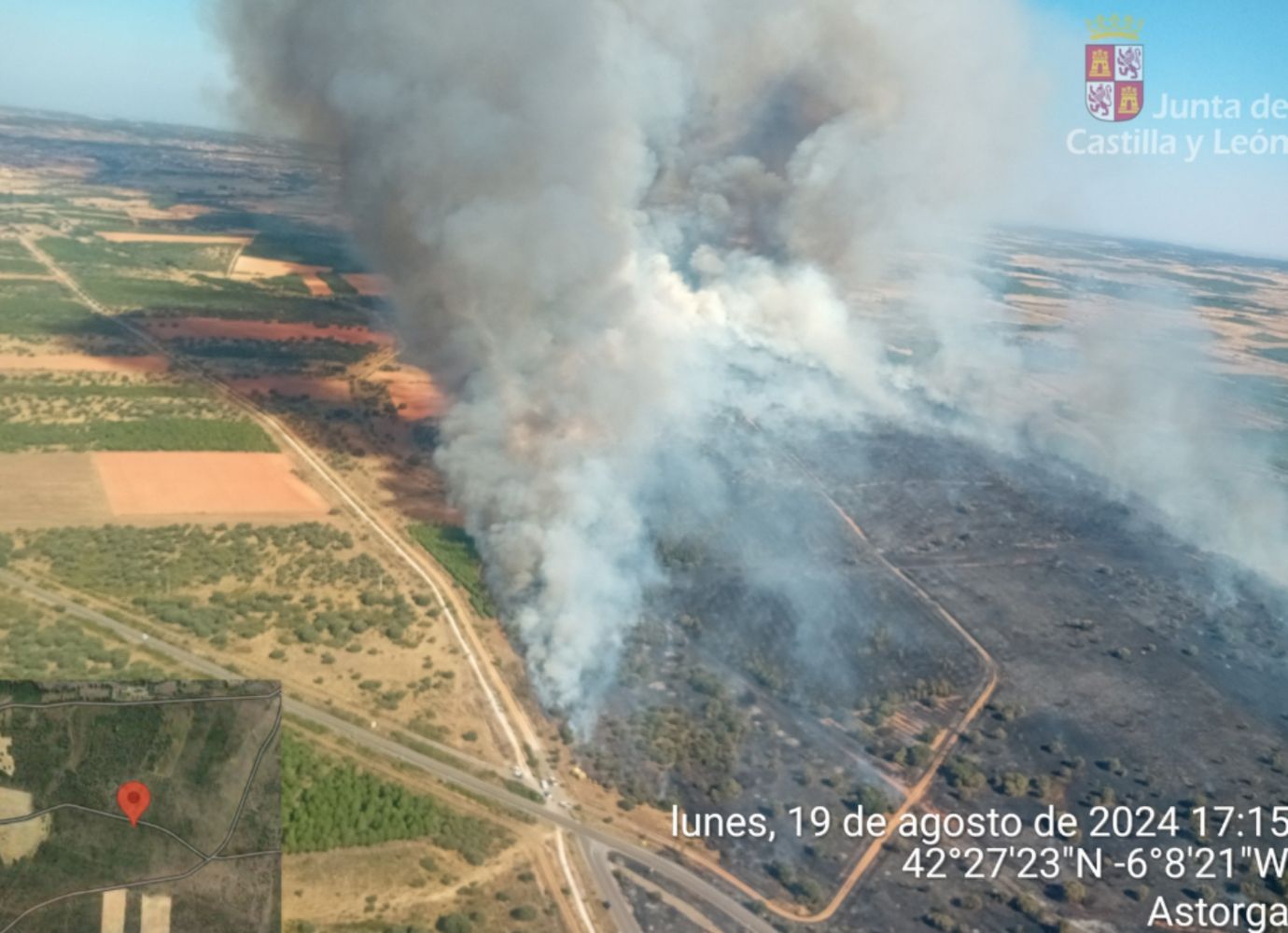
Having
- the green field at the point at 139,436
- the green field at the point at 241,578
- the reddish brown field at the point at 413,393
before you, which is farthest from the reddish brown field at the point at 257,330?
the green field at the point at 241,578

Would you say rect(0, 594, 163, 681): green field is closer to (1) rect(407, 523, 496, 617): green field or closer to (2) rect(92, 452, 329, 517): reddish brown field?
(2) rect(92, 452, 329, 517): reddish brown field

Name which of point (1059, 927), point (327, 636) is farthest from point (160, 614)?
point (1059, 927)

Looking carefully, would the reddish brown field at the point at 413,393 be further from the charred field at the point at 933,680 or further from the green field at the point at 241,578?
the charred field at the point at 933,680

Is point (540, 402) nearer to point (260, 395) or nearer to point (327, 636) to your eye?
point (327, 636)

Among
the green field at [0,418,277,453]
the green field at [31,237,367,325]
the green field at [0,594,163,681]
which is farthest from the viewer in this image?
the green field at [31,237,367,325]

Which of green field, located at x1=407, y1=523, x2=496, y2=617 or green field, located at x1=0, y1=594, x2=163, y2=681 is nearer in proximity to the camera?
green field, located at x1=0, y1=594, x2=163, y2=681

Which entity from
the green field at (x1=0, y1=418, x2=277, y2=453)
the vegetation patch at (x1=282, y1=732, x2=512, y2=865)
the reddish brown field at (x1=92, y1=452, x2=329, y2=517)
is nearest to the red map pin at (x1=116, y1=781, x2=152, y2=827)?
the vegetation patch at (x1=282, y1=732, x2=512, y2=865)
